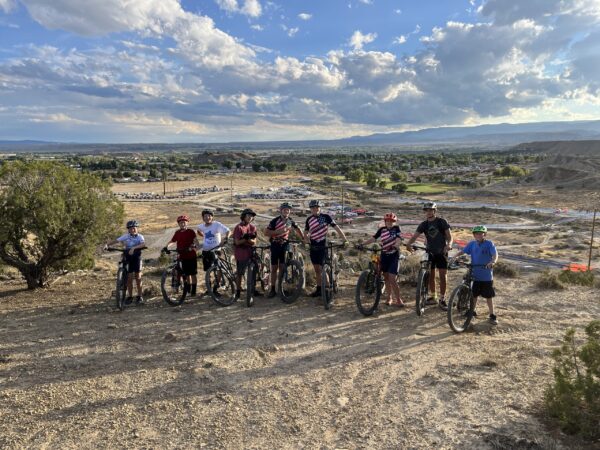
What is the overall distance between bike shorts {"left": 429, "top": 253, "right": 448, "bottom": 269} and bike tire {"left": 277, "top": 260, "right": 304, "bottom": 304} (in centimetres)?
240

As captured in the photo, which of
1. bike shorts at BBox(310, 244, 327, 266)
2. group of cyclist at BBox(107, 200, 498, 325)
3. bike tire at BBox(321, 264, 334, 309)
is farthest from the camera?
bike shorts at BBox(310, 244, 327, 266)

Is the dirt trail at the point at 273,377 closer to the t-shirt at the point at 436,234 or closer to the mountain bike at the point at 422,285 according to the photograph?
the mountain bike at the point at 422,285

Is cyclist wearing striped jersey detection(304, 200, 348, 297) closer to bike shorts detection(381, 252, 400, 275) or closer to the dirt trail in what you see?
bike shorts detection(381, 252, 400, 275)

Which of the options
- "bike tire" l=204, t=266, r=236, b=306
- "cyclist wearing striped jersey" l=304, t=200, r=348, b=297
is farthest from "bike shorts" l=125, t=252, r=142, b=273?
"cyclist wearing striped jersey" l=304, t=200, r=348, b=297

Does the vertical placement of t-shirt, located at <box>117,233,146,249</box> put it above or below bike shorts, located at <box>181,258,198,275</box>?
above

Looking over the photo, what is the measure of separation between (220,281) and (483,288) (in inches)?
185

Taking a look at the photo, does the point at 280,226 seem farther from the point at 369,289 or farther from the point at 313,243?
the point at 369,289

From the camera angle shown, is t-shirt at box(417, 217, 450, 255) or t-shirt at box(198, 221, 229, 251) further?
t-shirt at box(198, 221, 229, 251)

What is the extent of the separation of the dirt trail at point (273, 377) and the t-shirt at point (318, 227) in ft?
4.13

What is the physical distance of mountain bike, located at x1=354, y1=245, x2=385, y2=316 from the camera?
816 centimetres

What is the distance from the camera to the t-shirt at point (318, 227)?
344 inches

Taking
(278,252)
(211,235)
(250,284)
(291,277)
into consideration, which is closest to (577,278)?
(291,277)

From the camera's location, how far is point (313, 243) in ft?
29.0

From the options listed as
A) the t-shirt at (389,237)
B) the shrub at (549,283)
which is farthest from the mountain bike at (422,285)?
the shrub at (549,283)
